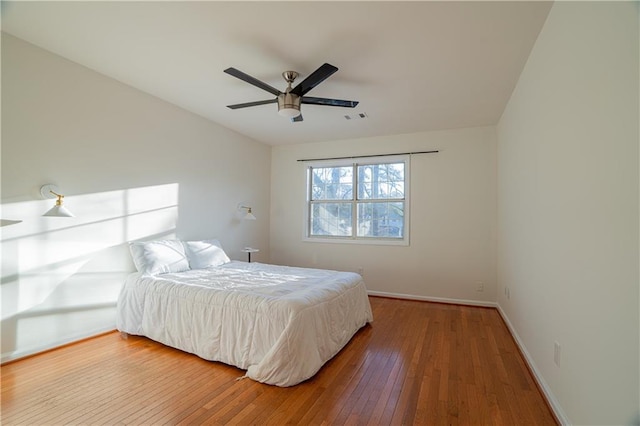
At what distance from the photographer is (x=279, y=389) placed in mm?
2094

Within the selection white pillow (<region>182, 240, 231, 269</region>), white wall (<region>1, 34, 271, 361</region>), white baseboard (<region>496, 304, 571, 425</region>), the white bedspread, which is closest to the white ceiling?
white wall (<region>1, 34, 271, 361</region>)

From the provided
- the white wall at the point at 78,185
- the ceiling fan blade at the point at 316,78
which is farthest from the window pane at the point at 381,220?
the ceiling fan blade at the point at 316,78

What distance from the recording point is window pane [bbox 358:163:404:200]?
485 centimetres

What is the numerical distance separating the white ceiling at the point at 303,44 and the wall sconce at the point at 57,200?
124cm

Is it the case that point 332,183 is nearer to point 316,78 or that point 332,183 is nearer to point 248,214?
point 248,214

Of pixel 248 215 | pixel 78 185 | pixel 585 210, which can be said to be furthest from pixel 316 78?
pixel 248 215

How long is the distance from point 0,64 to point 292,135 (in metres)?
3.38

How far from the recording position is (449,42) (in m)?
2.32

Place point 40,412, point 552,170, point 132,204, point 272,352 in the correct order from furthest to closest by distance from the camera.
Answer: point 132,204 < point 272,352 < point 552,170 < point 40,412

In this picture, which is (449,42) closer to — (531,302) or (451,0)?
(451,0)

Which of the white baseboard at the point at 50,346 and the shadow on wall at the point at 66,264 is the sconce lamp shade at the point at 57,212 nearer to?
the shadow on wall at the point at 66,264

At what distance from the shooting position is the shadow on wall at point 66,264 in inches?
95.1

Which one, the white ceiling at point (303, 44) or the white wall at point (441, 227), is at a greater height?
the white ceiling at point (303, 44)

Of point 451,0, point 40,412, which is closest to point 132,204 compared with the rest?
point 40,412
